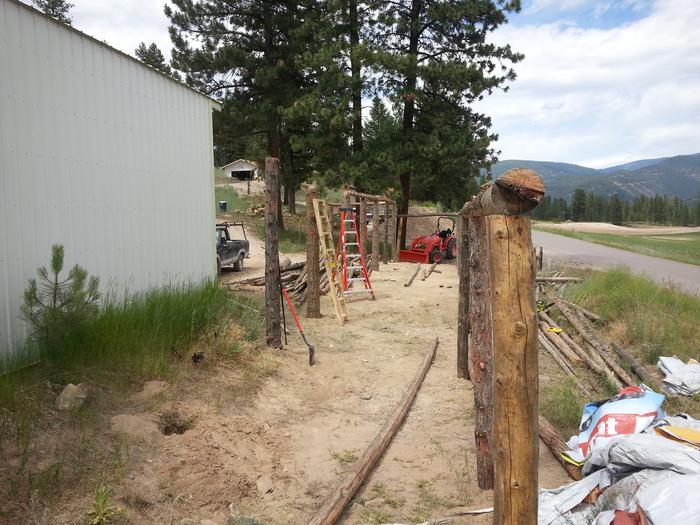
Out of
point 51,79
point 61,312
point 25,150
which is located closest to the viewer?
point 61,312

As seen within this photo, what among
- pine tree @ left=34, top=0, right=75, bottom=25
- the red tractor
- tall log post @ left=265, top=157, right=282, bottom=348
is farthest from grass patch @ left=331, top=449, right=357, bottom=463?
pine tree @ left=34, top=0, right=75, bottom=25

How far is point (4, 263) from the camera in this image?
199 inches

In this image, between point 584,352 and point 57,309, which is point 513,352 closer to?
point 57,309

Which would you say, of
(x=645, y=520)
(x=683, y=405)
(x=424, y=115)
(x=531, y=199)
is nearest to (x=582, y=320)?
(x=683, y=405)

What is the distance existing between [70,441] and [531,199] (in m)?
3.77

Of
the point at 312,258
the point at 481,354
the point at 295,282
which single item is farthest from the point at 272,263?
the point at 295,282

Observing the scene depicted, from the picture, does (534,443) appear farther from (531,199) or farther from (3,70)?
(3,70)

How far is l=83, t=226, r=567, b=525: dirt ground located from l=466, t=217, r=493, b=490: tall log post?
0.88ft

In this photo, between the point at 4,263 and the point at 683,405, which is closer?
the point at 4,263

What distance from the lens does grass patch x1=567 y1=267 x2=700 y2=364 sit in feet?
28.0

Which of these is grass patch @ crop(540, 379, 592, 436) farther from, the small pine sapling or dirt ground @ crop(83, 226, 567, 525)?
the small pine sapling

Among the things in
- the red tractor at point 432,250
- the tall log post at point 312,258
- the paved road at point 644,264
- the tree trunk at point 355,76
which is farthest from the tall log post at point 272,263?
the tree trunk at point 355,76

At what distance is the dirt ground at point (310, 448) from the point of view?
Result: 3969mm

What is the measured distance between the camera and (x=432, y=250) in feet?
68.1
